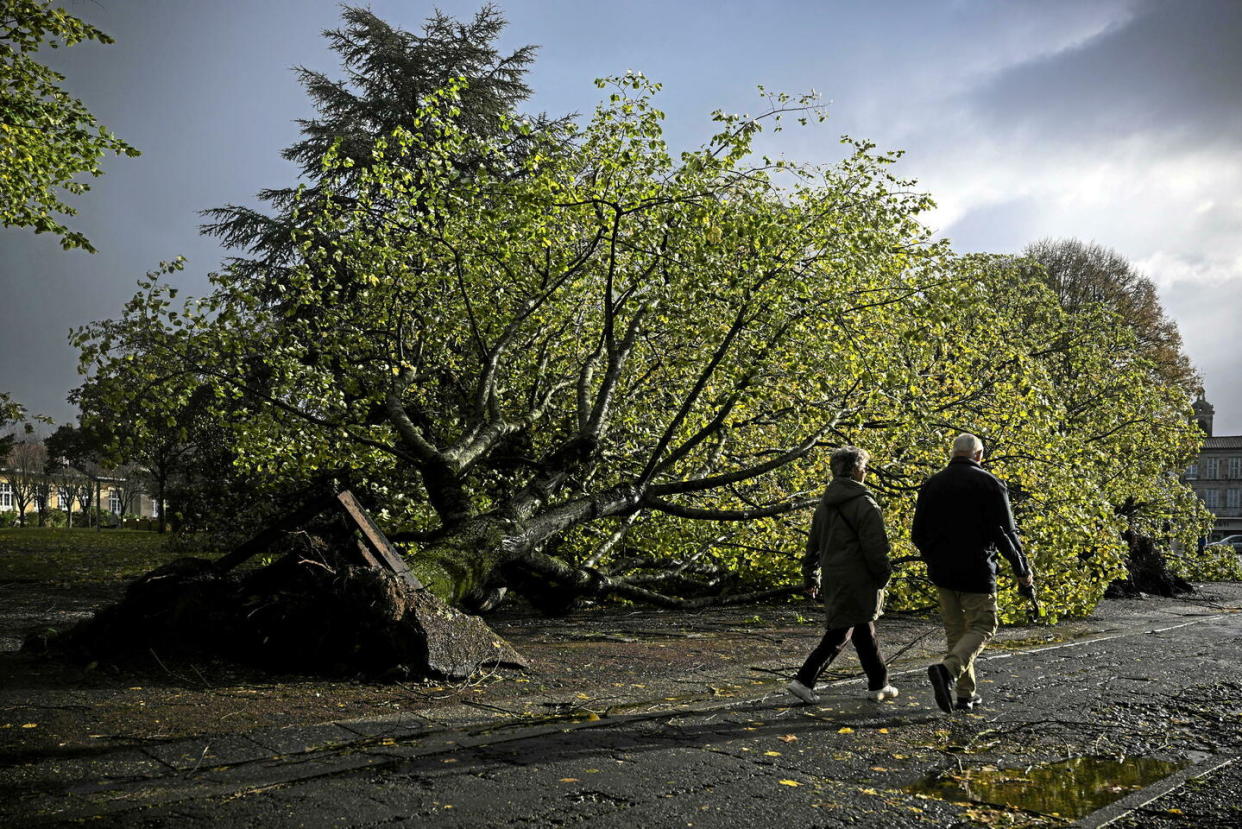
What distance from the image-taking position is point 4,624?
35.2 ft

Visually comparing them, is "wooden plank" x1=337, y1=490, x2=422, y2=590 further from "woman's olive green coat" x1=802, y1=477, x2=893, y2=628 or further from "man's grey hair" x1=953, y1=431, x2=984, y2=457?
"man's grey hair" x1=953, y1=431, x2=984, y2=457

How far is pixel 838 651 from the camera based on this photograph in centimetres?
685

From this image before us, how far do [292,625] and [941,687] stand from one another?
506 centimetres

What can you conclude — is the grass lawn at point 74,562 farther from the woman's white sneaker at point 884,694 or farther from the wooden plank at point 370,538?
the woman's white sneaker at point 884,694

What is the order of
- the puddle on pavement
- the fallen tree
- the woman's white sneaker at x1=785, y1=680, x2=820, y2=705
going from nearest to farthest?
the puddle on pavement, the woman's white sneaker at x1=785, y1=680, x2=820, y2=705, the fallen tree

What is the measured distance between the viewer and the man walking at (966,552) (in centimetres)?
668

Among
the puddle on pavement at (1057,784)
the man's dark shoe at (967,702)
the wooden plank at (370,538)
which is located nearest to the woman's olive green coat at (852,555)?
the man's dark shoe at (967,702)

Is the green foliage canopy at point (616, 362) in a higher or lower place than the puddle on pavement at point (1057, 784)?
higher

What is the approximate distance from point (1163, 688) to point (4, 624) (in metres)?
11.8

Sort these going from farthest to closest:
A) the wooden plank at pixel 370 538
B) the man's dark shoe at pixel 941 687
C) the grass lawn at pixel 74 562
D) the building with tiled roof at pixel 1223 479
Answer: the building with tiled roof at pixel 1223 479
the grass lawn at pixel 74 562
the wooden plank at pixel 370 538
the man's dark shoe at pixel 941 687

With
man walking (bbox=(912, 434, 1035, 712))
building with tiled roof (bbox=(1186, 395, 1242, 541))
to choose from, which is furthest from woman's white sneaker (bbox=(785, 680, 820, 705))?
building with tiled roof (bbox=(1186, 395, 1242, 541))

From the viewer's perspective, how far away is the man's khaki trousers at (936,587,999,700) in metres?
6.61

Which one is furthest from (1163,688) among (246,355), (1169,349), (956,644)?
(1169,349)

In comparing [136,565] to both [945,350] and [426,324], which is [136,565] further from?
[945,350]
